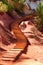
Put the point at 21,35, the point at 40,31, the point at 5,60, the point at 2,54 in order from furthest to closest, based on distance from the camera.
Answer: the point at 40,31
the point at 21,35
the point at 2,54
the point at 5,60

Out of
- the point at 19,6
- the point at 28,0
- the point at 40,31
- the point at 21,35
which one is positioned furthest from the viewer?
the point at 28,0

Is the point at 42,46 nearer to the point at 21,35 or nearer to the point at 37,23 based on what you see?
the point at 21,35

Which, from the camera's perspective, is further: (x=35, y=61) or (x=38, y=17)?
(x=38, y=17)

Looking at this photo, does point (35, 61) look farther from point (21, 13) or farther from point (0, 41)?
point (21, 13)

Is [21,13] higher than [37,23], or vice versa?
[21,13]

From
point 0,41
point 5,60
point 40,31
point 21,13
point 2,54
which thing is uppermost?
point 21,13

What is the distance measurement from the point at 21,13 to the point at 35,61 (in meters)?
15.9

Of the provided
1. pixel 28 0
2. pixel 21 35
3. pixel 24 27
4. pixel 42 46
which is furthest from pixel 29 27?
pixel 28 0

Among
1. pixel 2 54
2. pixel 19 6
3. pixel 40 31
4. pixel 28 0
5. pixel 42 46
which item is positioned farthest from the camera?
pixel 28 0

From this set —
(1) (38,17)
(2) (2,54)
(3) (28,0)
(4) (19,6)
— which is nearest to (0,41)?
(2) (2,54)

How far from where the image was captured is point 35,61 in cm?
966

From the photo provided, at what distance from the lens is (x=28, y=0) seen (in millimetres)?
31359

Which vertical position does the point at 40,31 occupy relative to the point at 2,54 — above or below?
above

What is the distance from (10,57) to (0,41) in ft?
9.29
